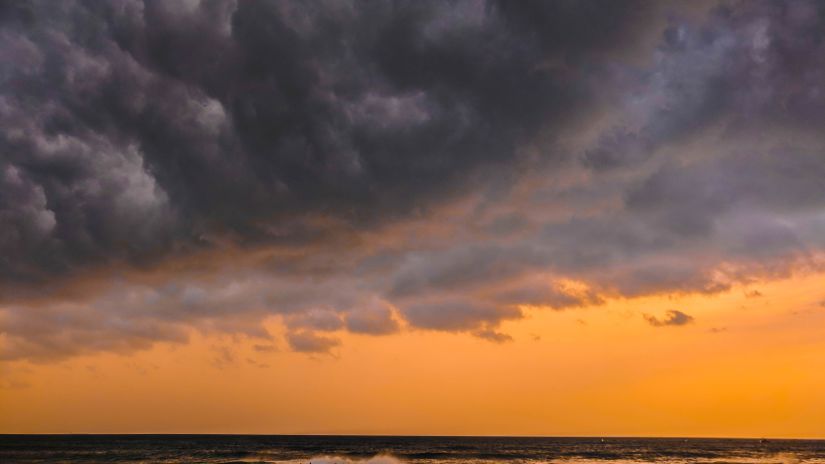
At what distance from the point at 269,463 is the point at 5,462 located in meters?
37.4

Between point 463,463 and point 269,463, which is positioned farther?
point 463,463

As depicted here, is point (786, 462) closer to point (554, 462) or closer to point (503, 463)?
point (554, 462)

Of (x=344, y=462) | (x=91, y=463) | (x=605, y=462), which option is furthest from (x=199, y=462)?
(x=605, y=462)

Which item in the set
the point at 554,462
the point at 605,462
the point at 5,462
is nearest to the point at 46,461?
the point at 5,462

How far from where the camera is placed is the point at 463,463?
99688 millimetres

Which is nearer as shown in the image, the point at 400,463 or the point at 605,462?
the point at 400,463

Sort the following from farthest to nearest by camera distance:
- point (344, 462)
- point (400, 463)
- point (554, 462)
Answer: point (554, 462), point (400, 463), point (344, 462)

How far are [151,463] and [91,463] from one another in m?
9.74

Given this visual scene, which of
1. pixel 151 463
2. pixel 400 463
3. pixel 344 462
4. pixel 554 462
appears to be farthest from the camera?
pixel 554 462

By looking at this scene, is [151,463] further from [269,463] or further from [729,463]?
[729,463]

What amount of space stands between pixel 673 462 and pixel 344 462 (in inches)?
2091

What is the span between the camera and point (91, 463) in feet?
304

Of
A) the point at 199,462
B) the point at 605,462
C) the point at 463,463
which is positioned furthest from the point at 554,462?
the point at 199,462

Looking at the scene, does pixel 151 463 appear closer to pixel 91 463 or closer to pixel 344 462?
pixel 91 463
